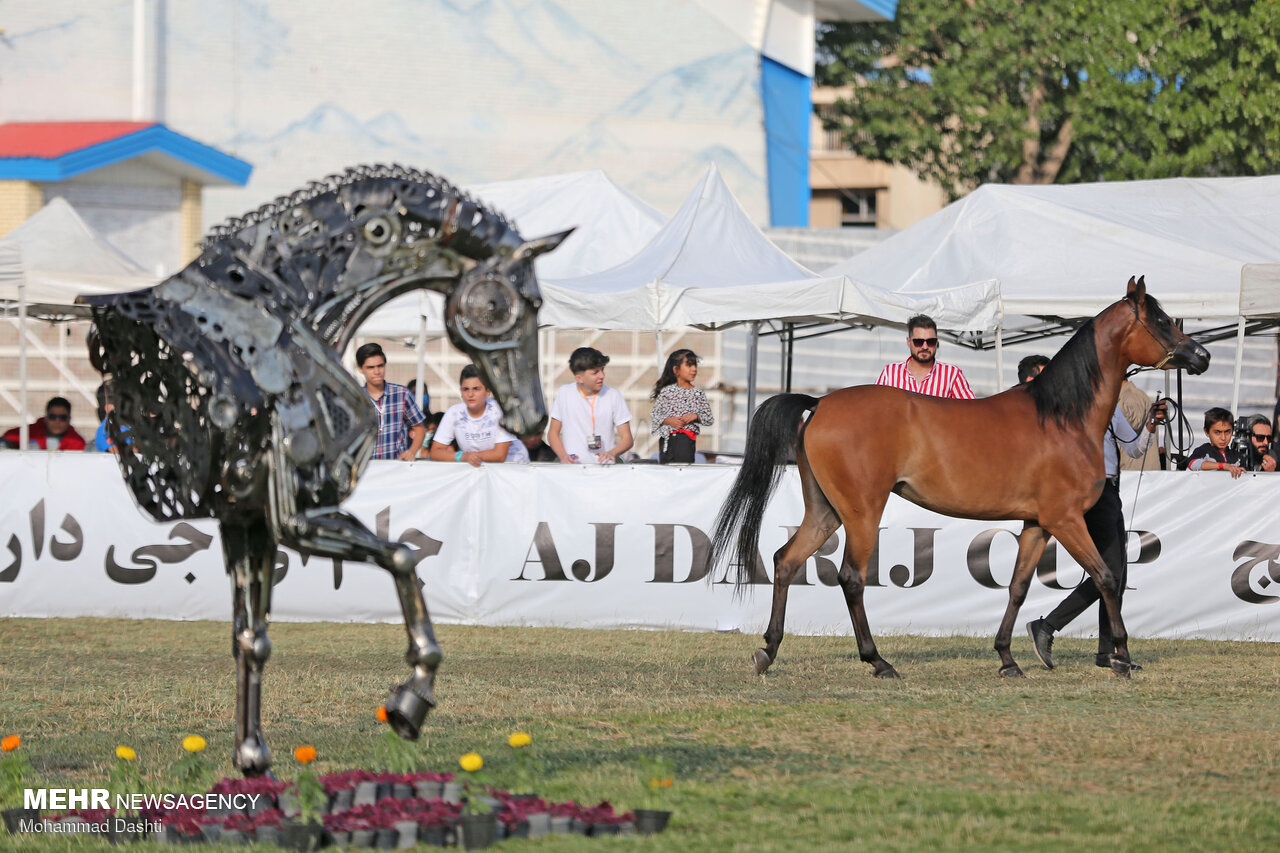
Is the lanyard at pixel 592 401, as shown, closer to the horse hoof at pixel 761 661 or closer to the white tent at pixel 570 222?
the white tent at pixel 570 222

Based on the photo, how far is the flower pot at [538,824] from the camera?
15.2 feet

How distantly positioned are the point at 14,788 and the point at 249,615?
93 centimetres

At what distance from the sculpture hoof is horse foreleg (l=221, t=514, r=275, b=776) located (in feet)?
2.32

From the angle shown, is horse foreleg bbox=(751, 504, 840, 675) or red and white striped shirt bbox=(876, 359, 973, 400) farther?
red and white striped shirt bbox=(876, 359, 973, 400)

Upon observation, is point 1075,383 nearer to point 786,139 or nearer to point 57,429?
point 57,429

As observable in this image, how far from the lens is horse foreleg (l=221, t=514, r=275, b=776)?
17.2 ft

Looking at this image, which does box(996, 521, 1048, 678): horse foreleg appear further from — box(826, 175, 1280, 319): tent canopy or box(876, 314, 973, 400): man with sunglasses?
box(826, 175, 1280, 319): tent canopy

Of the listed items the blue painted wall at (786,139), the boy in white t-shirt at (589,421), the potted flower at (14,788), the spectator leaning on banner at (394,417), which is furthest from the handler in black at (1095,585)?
the blue painted wall at (786,139)

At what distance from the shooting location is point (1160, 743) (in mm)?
6406

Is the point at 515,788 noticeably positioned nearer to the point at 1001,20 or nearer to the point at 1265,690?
the point at 1265,690

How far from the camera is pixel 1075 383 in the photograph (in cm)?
918

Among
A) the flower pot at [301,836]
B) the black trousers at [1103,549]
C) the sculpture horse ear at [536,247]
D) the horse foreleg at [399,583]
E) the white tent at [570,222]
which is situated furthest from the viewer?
the white tent at [570,222]

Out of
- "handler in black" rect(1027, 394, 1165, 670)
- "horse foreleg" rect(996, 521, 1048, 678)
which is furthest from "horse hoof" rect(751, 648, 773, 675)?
"handler in black" rect(1027, 394, 1165, 670)

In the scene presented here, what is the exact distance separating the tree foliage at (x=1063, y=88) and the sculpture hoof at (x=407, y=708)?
26008 mm
